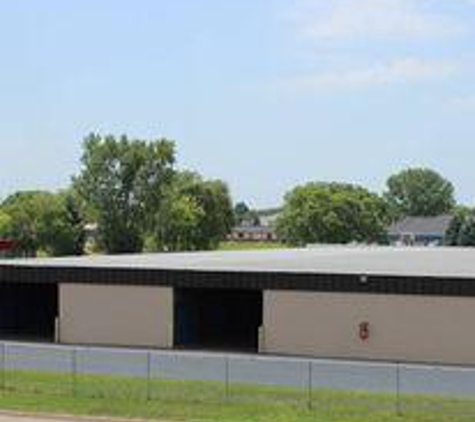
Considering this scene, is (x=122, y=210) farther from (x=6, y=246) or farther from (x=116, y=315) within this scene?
(x=116, y=315)

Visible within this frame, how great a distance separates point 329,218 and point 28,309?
265 ft

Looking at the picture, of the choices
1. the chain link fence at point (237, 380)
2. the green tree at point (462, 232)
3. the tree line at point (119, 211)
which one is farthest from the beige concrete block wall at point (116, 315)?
the green tree at point (462, 232)

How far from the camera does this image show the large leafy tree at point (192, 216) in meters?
124

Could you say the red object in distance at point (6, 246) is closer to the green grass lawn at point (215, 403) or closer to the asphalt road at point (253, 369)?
the asphalt road at point (253, 369)

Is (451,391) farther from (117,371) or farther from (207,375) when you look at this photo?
(117,371)

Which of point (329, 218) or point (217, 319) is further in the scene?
point (329, 218)

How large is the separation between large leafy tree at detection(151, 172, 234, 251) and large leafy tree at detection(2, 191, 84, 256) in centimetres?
834

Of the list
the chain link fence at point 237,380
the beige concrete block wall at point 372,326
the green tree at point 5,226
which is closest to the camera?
the chain link fence at point 237,380

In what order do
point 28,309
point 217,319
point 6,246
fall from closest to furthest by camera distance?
point 217,319 → point 28,309 → point 6,246

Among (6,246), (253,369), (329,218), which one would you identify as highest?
(329,218)

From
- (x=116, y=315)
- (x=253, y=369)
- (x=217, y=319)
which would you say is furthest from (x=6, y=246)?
(x=253, y=369)

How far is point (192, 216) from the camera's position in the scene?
125812 millimetres

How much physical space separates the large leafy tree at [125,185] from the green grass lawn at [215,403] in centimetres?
8946

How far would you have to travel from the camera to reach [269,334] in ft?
150
